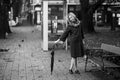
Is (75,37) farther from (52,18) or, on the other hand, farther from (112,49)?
(52,18)

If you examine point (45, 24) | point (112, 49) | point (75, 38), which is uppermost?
point (75, 38)

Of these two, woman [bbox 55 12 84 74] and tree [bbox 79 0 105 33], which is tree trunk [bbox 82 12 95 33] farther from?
woman [bbox 55 12 84 74]

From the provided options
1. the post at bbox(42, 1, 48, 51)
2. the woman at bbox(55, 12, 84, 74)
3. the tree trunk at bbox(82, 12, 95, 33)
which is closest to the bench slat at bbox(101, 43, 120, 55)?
the woman at bbox(55, 12, 84, 74)

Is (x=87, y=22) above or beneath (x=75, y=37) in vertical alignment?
beneath

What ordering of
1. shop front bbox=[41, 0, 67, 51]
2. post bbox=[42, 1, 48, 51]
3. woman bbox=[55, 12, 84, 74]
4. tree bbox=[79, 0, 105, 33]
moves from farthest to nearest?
tree bbox=[79, 0, 105, 33] → shop front bbox=[41, 0, 67, 51] → post bbox=[42, 1, 48, 51] → woman bbox=[55, 12, 84, 74]

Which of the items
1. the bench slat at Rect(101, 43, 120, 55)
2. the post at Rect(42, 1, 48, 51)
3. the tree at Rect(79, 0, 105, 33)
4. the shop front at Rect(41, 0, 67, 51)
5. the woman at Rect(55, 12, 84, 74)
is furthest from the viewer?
the tree at Rect(79, 0, 105, 33)

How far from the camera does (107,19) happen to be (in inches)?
2913

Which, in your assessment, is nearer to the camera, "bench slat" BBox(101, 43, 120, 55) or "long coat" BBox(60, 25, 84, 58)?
"bench slat" BBox(101, 43, 120, 55)

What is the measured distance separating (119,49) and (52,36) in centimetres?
892

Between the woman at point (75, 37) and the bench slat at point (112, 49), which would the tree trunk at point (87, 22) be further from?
the woman at point (75, 37)

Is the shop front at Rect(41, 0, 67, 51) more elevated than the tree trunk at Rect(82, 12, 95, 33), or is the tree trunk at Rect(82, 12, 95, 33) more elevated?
the shop front at Rect(41, 0, 67, 51)

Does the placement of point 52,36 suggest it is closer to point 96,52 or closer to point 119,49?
point 96,52

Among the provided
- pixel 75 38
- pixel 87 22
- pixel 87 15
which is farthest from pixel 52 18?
pixel 87 22

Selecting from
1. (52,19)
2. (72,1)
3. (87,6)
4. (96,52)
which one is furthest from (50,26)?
(72,1)
